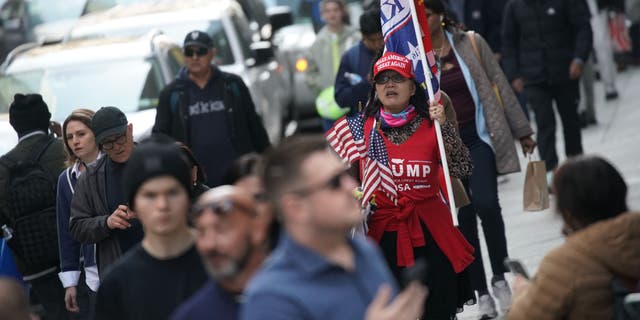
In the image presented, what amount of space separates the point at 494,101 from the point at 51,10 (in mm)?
17073

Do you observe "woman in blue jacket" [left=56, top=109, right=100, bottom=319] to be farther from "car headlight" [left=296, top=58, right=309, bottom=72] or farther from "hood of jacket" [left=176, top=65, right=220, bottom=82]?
"car headlight" [left=296, top=58, right=309, bottom=72]

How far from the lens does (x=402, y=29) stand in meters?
8.72

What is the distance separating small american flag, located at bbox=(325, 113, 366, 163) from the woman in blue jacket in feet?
4.54

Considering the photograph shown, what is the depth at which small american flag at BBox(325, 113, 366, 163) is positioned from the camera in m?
7.88

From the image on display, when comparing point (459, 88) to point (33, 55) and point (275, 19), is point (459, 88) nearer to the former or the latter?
point (33, 55)

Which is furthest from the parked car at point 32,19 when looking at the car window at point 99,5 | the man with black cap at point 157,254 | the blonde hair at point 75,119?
the man with black cap at point 157,254

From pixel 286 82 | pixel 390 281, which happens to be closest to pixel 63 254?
pixel 390 281

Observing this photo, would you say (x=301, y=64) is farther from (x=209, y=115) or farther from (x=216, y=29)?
(x=209, y=115)

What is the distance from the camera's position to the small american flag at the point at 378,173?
773 centimetres

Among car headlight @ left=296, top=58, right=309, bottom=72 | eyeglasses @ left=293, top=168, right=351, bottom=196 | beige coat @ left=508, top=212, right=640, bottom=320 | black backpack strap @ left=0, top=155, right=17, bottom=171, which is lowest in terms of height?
car headlight @ left=296, top=58, right=309, bottom=72

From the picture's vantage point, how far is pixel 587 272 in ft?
16.0

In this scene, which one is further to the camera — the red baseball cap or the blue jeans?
the blue jeans

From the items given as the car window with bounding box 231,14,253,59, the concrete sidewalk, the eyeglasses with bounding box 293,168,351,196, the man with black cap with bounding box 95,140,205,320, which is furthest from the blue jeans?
the car window with bounding box 231,14,253,59

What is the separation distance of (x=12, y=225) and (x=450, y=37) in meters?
2.94
